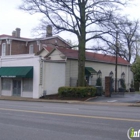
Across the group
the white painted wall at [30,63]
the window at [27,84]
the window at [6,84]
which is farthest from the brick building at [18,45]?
the window at [27,84]

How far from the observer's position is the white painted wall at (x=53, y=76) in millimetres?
33906

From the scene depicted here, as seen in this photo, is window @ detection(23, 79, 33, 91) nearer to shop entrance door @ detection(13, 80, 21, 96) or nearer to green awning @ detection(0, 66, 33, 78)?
shop entrance door @ detection(13, 80, 21, 96)

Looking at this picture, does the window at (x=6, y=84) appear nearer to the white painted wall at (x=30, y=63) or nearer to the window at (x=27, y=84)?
the white painted wall at (x=30, y=63)

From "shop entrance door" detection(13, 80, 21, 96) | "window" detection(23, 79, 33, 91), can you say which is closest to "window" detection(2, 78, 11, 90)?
"shop entrance door" detection(13, 80, 21, 96)

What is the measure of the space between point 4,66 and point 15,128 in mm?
27619

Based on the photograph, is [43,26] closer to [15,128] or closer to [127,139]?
[15,128]

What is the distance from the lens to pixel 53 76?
3466 cm

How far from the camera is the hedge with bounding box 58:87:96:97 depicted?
30461 mm

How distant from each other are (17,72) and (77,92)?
319 inches

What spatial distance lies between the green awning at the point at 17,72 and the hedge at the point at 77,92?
172 inches

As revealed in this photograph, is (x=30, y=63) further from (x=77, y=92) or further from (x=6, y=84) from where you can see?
(x=77, y=92)

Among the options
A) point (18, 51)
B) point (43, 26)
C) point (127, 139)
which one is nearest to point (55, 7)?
point (43, 26)

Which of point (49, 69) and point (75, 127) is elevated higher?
point (49, 69)

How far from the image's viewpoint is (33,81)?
3397 cm
